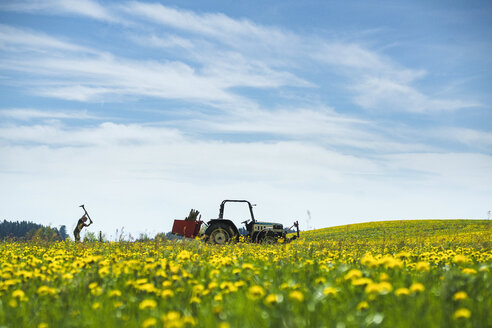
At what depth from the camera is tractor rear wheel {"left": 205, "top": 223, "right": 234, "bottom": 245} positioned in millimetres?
17250

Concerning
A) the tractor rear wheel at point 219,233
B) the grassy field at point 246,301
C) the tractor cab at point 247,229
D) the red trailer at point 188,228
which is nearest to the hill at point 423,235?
the tractor cab at point 247,229

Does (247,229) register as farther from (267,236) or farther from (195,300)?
(195,300)

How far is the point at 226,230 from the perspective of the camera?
17422 millimetres

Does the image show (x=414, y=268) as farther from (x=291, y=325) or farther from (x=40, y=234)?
(x=40, y=234)

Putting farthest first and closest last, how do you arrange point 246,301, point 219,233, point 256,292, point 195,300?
point 219,233 → point 246,301 → point 195,300 → point 256,292

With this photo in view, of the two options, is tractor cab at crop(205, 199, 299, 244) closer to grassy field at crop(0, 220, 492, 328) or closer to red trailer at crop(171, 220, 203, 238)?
red trailer at crop(171, 220, 203, 238)

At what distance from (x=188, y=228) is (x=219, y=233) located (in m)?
1.43

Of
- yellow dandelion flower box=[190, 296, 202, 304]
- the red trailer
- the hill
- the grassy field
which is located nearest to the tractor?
the red trailer

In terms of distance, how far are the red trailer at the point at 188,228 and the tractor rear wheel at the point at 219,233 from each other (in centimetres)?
57

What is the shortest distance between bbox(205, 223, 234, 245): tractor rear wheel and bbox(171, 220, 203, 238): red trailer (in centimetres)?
57

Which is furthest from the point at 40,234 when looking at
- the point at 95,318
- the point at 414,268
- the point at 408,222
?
the point at 408,222

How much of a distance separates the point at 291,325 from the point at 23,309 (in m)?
3.24

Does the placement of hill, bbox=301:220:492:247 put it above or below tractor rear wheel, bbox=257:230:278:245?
below

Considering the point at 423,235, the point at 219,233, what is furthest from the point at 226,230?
the point at 423,235
